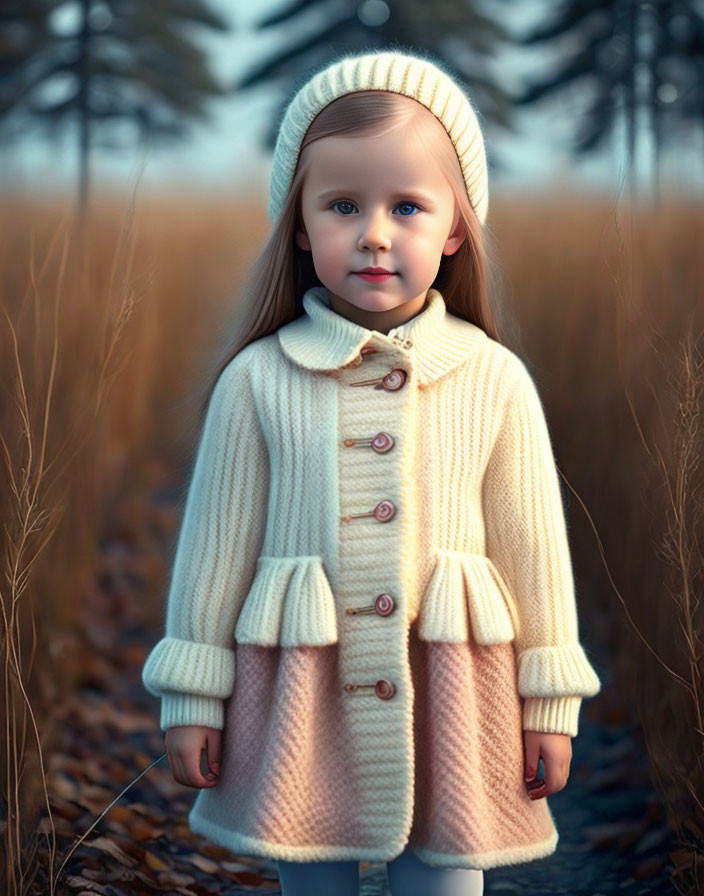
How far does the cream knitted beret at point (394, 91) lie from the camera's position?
2.00 m

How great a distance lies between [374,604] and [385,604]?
0.07 feet

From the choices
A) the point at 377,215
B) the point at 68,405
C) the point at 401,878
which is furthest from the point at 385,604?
the point at 68,405

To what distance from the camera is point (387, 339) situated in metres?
2.02

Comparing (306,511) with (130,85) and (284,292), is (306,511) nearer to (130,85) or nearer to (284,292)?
(284,292)

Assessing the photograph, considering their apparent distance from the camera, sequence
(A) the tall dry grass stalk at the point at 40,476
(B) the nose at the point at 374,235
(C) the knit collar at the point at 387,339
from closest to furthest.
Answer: (B) the nose at the point at 374,235 → (C) the knit collar at the point at 387,339 → (A) the tall dry grass stalk at the point at 40,476

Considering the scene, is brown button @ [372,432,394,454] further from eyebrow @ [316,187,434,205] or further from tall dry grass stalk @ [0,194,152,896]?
tall dry grass stalk @ [0,194,152,896]


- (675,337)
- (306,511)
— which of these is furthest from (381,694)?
(675,337)

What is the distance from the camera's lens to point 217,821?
6.60ft

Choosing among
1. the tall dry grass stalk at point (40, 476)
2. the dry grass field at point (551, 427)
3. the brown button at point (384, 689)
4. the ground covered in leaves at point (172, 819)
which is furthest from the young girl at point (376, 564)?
the ground covered in leaves at point (172, 819)

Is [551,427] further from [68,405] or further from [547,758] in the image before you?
[547,758]

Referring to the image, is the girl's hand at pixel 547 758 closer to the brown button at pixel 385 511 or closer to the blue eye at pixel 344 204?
the brown button at pixel 385 511

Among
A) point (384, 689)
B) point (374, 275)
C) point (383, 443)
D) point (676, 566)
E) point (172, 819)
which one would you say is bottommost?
point (172, 819)

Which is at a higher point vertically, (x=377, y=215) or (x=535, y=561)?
(x=377, y=215)

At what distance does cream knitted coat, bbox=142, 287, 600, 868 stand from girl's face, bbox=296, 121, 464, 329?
0.31ft
